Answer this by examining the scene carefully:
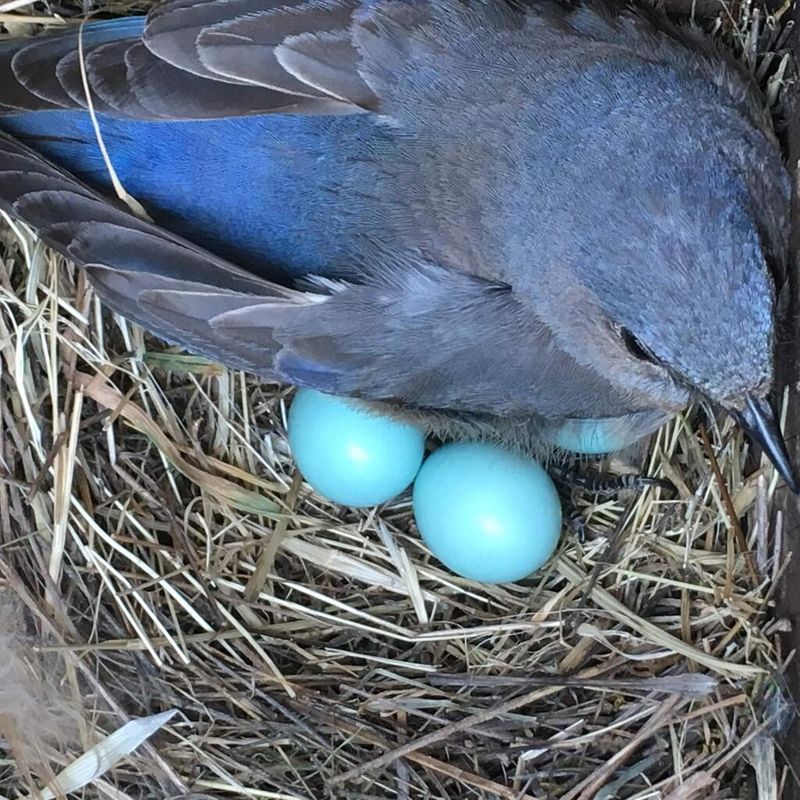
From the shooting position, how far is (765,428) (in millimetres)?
1792

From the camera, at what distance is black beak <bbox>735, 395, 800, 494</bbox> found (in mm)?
1770

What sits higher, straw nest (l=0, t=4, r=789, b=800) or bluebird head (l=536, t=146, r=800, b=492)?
bluebird head (l=536, t=146, r=800, b=492)

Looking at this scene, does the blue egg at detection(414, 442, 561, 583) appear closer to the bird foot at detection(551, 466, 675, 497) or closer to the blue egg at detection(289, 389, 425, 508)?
the blue egg at detection(289, 389, 425, 508)

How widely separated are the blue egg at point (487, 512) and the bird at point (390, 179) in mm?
148

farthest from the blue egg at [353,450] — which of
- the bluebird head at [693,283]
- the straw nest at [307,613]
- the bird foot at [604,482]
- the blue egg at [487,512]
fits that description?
the bluebird head at [693,283]

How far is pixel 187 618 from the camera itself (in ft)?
7.59

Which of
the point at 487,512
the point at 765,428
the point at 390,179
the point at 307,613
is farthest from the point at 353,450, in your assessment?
the point at 765,428

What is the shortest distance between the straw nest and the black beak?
0.32 metres

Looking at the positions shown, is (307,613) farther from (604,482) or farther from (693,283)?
(693,283)

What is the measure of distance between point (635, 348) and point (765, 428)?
275 millimetres

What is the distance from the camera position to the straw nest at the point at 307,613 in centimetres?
213

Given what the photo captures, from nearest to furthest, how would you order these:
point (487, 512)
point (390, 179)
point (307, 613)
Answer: point (390, 179), point (487, 512), point (307, 613)

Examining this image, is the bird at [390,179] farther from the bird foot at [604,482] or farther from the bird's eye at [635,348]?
the bird foot at [604,482]

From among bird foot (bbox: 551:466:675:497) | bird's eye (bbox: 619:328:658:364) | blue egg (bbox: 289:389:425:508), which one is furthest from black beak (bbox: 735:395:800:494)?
blue egg (bbox: 289:389:425:508)
